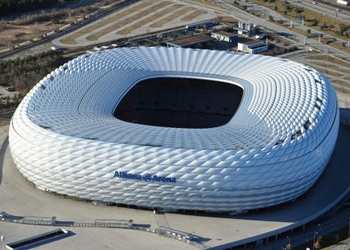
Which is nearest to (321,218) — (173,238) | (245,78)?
(173,238)

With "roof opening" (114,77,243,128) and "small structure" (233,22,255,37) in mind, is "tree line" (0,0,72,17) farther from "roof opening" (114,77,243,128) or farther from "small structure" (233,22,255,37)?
"roof opening" (114,77,243,128)

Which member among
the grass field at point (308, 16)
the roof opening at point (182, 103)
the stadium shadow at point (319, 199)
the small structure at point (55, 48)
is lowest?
the stadium shadow at point (319, 199)

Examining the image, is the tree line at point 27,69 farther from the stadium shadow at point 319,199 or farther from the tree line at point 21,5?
the stadium shadow at point 319,199

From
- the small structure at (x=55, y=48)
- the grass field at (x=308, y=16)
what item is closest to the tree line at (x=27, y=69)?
the small structure at (x=55, y=48)

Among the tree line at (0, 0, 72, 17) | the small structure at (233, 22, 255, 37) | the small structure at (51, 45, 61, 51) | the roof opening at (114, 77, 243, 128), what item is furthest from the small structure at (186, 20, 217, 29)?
the roof opening at (114, 77, 243, 128)

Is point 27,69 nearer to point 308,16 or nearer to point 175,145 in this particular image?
point 175,145
